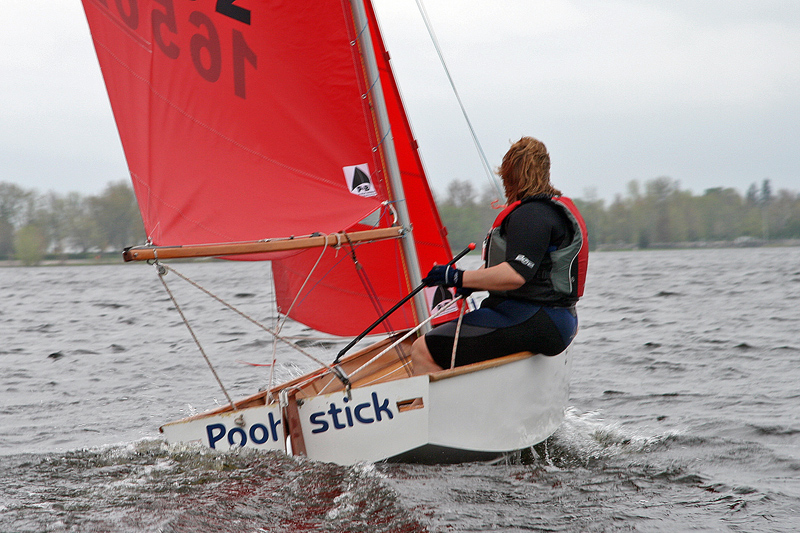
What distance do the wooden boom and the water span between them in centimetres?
93

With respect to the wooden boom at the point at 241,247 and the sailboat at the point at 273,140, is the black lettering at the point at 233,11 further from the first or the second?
the wooden boom at the point at 241,247

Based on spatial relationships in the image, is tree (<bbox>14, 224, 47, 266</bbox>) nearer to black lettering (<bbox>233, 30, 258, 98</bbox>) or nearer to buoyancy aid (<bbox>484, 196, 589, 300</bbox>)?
black lettering (<bbox>233, 30, 258, 98</bbox>)

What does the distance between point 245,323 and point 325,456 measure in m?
9.16

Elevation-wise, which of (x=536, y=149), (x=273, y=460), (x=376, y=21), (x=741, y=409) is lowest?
(x=741, y=409)

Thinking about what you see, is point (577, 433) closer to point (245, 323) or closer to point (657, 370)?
point (657, 370)

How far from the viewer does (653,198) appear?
83312 millimetres

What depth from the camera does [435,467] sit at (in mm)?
3514

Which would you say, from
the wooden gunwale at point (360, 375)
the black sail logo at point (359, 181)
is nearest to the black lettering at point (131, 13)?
the black sail logo at point (359, 181)

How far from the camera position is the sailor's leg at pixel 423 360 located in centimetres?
357

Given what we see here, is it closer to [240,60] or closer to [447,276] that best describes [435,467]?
[447,276]

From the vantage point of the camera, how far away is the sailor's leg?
3.57 metres

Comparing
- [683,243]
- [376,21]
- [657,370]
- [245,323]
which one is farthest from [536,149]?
[683,243]

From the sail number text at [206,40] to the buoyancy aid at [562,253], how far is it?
1.65 meters

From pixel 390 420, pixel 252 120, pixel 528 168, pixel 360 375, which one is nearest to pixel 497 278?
pixel 528 168
